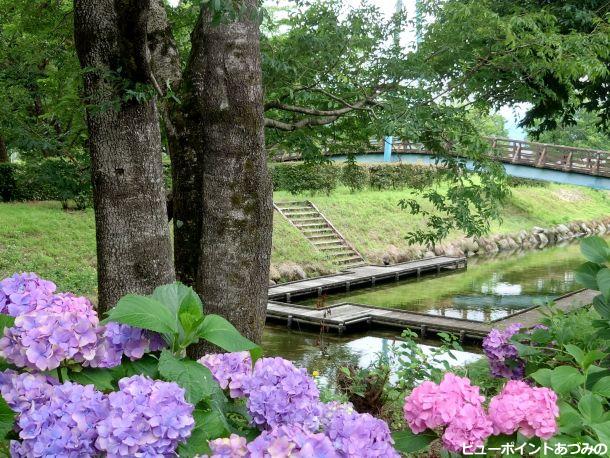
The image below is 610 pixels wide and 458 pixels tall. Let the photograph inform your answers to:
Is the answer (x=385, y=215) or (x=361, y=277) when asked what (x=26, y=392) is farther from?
(x=385, y=215)

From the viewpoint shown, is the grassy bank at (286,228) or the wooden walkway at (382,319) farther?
the grassy bank at (286,228)

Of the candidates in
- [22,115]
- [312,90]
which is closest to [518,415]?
[312,90]

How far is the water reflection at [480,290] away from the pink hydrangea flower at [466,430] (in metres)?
12.2

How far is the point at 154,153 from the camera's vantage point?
369cm

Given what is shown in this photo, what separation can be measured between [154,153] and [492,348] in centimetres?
210

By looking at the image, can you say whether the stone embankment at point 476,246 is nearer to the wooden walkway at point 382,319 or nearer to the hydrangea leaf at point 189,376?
the wooden walkway at point 382,319

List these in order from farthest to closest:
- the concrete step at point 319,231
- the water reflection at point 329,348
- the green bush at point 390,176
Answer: the green bush at point 390,176
the concrete step at point 319,231
the water reflection at point 329,348

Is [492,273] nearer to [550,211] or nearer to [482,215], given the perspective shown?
[550,211]

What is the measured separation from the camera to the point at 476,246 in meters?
25.3

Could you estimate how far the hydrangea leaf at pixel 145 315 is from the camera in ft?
4.72

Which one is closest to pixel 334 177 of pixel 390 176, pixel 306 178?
pixel 306 178

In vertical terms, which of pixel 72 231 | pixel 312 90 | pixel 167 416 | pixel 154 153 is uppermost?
pixel 312 90

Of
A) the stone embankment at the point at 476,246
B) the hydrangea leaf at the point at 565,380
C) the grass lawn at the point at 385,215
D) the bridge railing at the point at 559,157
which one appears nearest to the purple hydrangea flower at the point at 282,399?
the hydrangea leaf at the point at 565,380

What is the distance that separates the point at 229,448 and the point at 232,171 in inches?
110
